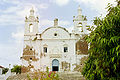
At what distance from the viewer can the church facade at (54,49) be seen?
2475 centimetres

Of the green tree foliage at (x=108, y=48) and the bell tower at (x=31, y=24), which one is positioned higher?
the bell tower at (x=31, y=24)

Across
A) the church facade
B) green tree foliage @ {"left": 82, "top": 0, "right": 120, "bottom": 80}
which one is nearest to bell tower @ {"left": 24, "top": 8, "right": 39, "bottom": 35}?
the church facade

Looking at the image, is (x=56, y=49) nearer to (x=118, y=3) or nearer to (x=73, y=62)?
(x=73, y=62)

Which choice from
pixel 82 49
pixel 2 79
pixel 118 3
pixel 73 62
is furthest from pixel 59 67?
pixel 118 3

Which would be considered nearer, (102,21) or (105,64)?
(105,64)

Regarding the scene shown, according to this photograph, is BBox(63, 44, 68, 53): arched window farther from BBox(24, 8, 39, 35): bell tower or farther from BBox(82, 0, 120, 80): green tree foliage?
BBox(82, 0, 120, 80): green tree foliage

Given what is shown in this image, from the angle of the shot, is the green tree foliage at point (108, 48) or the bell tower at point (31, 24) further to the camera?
the bell tower at point (31, 24)

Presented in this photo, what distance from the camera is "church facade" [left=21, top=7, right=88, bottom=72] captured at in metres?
24.8

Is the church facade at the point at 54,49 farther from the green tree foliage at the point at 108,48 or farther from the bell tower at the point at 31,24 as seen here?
the green tree foliage at the point at 108,48

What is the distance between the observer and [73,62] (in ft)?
80.7

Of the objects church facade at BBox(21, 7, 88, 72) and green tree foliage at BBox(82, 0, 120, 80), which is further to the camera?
church facade at BBox(21, 7, 88, 72)

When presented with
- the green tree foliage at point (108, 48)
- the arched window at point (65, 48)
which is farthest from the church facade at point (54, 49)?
the green tree foliage at point (108, 48)

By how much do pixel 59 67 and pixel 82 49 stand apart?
4.43 meters

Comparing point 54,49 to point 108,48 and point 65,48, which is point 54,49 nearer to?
point 65,48
